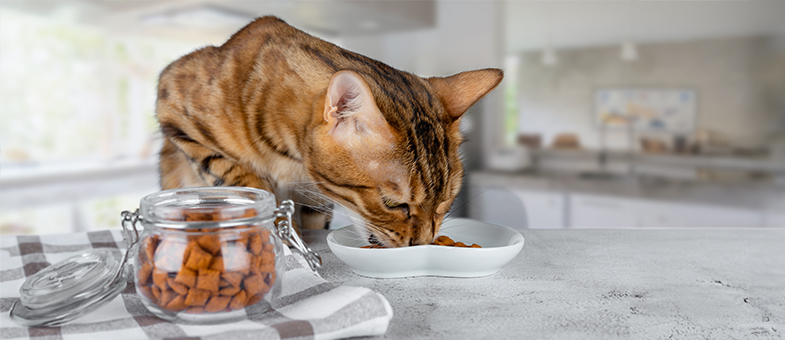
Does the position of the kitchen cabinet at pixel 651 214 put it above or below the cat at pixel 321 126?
below

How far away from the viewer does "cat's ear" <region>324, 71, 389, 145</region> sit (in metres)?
0.73

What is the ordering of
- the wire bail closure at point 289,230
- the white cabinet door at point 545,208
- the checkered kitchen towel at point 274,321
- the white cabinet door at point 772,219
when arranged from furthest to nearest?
the white cabinet door at point 545,208 < the white cabinet door at point 772,219 < the wire bail closure at point 289,230 < the checkered kitchen towel at point 274,321

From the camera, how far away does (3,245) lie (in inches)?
34.9

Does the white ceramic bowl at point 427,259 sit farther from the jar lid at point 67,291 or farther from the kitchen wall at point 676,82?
the kitchen wall at point 676,82

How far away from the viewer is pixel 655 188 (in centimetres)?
305

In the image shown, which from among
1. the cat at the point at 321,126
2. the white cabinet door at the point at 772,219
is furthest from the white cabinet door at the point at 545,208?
the cat at the point at 321,126

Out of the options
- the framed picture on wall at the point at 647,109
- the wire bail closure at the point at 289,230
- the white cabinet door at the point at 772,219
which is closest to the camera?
the wire bail closure at the point at 289,230

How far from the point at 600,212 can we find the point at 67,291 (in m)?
2.99

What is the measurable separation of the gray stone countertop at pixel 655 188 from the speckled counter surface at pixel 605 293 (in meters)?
1.77

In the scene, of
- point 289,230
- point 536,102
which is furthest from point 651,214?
point 289,230

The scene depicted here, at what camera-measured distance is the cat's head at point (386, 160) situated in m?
0.80

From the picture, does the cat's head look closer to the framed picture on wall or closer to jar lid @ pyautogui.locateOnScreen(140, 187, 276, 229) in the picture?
jar lid @ pyautogui.locateOnScreen(140, 187, 276, 229)

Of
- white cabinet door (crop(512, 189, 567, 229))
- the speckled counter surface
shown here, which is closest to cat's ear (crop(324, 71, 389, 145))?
the speckled counter surface

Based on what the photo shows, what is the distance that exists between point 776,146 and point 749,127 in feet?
0.55
